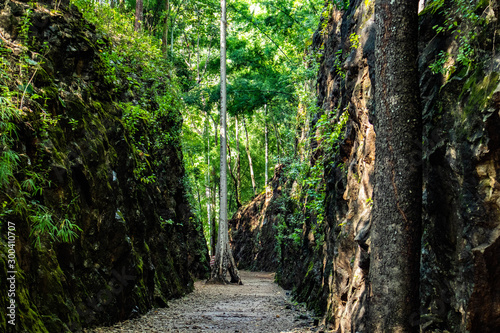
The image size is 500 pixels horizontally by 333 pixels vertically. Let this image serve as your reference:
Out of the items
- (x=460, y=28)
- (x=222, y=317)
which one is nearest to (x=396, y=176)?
(x=460, y=28)

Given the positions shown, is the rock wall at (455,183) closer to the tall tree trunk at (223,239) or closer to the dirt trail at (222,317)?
the dirt trail at (222,317)

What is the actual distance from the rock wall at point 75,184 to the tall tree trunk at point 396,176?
3452 millimetres

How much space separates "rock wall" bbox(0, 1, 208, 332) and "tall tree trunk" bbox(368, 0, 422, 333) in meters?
3.45

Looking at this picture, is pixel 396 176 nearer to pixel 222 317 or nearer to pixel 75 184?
pixel 75 184

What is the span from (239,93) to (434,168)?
579 inches

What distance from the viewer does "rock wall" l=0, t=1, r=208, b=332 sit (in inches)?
163

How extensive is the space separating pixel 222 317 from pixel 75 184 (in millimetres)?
4254

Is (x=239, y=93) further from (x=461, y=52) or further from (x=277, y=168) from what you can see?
(x=461, y=52)

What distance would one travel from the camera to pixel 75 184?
5375 mm

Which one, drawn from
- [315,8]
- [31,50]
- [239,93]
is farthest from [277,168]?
[31,50]

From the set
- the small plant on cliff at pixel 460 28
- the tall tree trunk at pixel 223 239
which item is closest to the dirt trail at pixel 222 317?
the tall tree trunk at pixel 223 239

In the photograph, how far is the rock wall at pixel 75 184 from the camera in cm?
415

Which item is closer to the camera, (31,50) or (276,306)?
(31,50)

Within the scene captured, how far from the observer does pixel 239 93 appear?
58.5 ft
